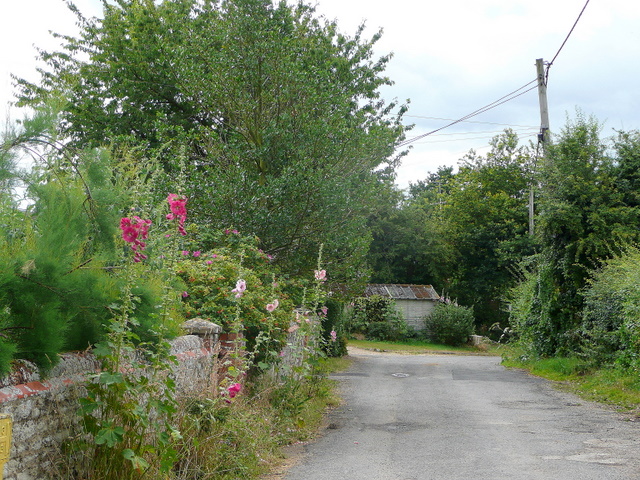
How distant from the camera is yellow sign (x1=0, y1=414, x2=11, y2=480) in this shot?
322cm

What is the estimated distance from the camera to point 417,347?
3303 centimetres

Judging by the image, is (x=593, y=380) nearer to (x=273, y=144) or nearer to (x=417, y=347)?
(x=273, y=144)

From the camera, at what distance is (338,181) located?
1258cm

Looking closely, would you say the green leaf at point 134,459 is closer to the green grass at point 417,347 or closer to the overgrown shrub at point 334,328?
the overgrown shrub at point 334,328

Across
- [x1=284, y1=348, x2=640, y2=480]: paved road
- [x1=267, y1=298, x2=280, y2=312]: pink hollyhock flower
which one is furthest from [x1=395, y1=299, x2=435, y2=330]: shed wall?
[x1=267, y1=298, x2=280, y2=312]: pink hollyhock flower

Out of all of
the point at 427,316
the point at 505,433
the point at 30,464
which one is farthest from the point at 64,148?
the point at 427,316

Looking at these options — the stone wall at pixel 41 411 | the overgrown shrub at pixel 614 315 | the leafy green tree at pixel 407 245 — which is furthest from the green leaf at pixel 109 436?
the leafy green tree at pixel 407 245

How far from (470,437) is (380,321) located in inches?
1120

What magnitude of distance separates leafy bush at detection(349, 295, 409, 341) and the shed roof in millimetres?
1211

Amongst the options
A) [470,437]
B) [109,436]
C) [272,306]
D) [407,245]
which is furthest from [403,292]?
[109,436]

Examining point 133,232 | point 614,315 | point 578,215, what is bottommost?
point 614,315

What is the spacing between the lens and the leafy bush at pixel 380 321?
35438mm

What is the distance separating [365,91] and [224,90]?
8252mm

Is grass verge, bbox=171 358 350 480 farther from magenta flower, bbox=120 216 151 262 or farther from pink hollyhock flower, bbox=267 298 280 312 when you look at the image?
magenta flower, bbox=120 216 151 262
